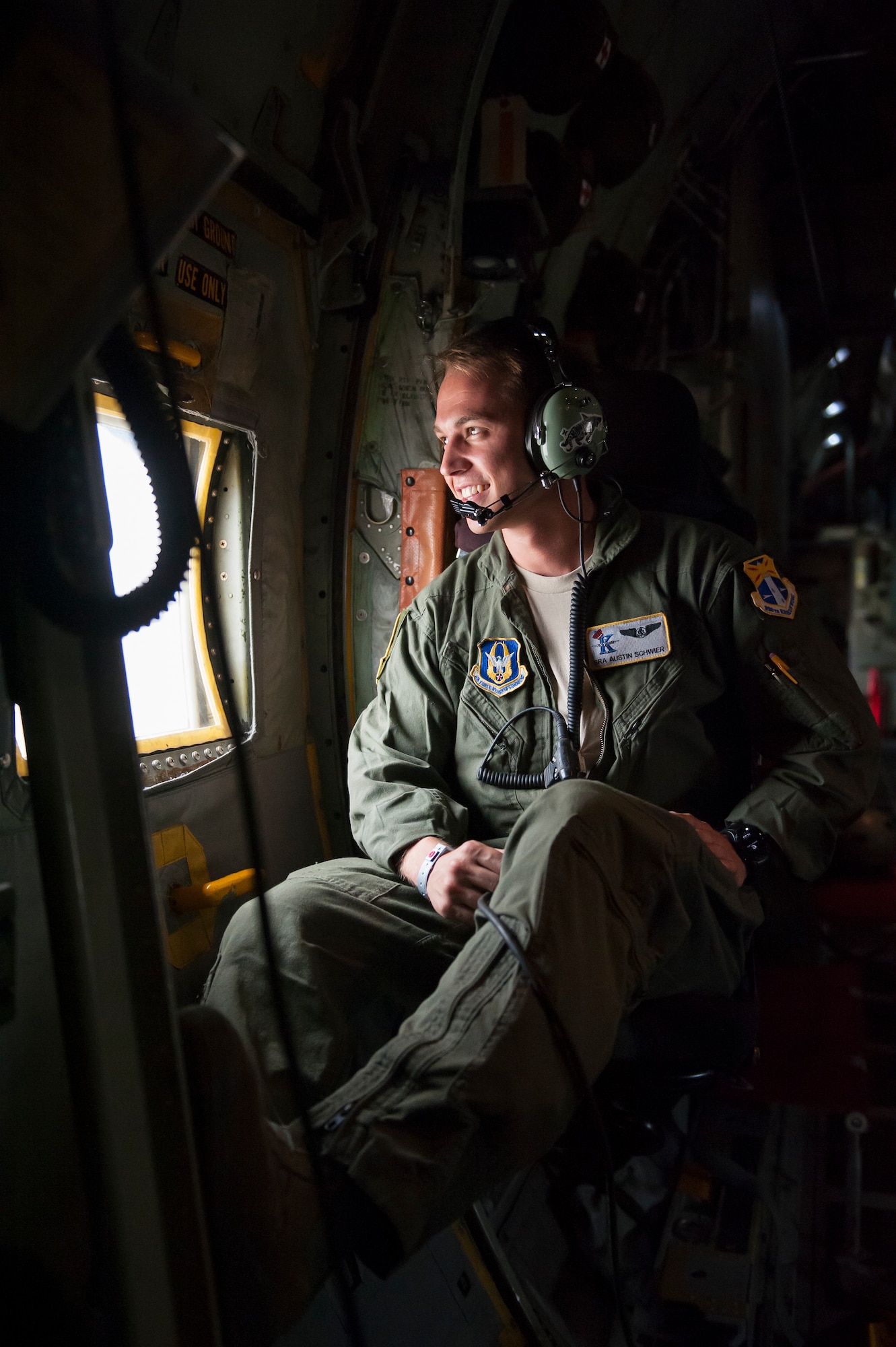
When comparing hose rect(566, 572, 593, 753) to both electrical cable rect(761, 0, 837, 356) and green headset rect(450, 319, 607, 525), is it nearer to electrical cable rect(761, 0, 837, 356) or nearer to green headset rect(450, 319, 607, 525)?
green headset rect(450, 319, 607, 525)

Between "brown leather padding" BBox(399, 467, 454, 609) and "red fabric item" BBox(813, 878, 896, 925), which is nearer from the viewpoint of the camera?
"red fabric item" BBox(813, 878, 896, 925)

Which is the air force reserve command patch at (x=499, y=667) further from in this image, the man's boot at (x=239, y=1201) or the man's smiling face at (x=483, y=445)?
the man's boot at (x=239, y=1201)

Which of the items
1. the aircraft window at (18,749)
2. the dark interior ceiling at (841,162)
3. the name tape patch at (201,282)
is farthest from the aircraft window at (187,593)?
the dark interior ceiling at (841,162)

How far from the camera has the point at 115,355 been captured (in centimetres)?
80

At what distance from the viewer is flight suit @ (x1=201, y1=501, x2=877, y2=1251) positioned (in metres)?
1.03

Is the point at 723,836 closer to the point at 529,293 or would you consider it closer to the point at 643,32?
the point at 529,293

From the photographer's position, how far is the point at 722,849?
1.50 m

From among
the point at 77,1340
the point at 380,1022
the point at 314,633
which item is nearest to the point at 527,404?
the point at 314,633

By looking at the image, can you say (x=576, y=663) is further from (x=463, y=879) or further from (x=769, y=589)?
(x=463, y=879)

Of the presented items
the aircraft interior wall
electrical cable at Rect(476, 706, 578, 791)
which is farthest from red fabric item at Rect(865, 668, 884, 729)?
electrical cable at Rect(476, 706, 578, 791)

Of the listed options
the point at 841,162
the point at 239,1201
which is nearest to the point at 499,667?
the point at 239,1201

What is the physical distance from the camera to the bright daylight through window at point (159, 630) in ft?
5.95

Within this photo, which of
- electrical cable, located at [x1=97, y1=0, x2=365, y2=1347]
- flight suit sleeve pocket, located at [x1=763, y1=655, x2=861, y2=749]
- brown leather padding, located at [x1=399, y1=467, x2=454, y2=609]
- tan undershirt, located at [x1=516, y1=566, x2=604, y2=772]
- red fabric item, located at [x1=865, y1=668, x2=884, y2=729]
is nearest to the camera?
electrical cable, located at [x1=97, y1=0, x2=365, y2=1347]

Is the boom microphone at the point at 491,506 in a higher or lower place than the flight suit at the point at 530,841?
higher
